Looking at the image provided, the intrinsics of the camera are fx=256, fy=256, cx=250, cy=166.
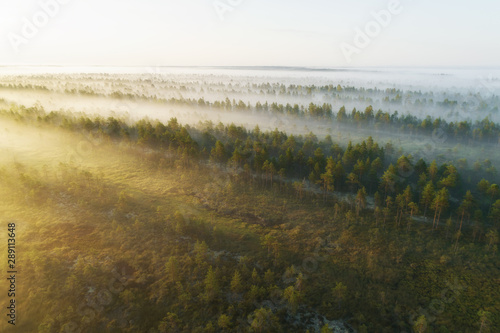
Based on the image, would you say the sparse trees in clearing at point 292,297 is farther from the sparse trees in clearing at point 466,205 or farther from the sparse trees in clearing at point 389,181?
the sparse trees in clearing at point 389,181

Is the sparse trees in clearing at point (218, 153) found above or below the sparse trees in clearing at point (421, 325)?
above

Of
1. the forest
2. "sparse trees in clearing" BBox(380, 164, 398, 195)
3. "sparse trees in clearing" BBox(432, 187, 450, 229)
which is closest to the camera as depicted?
the forest

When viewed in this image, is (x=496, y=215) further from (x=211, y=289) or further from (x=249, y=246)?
(x=211, y=289)

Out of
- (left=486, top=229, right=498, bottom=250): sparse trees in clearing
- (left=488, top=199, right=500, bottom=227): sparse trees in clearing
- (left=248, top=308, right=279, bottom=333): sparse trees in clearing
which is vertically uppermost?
(left=488, top=199, right=500, bottom=227): sparse trees in clearing

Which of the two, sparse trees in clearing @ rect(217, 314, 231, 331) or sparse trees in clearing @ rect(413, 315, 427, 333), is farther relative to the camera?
sparse trees in clearing @ rect(217, 314, 231, 331)

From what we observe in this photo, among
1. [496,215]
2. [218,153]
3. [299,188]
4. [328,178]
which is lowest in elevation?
[299,188]

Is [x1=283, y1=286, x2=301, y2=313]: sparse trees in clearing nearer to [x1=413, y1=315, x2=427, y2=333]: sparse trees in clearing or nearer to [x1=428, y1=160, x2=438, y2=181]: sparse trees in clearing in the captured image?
[x1=413, y1=315, x2=427, y2=333]: sparse trees in clearing

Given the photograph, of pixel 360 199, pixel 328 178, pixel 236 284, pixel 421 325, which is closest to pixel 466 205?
pixel 360 199

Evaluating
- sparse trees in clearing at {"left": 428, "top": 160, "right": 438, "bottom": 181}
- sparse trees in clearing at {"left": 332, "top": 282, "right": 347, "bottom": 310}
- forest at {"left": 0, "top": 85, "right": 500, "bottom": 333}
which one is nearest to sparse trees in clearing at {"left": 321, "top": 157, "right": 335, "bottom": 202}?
forest at {"left": 0, "top": 85, "right": 500, "bottom": 333}

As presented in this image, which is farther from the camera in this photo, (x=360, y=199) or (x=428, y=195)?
(x=360, y=199)

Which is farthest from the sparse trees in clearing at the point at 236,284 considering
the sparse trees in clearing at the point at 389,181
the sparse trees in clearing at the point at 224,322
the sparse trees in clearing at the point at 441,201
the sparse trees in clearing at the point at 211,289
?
the sparse trees in clearing at the point at 389,181

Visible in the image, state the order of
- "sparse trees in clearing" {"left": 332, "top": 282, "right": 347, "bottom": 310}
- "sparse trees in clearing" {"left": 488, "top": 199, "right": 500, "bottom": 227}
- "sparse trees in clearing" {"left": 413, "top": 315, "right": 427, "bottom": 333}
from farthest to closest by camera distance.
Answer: "sparse trees in clearing" {"left": 488, "top": 199, "right": 500, "bottom": 227}, "sparse trees in clearing" {"left": 332, "top": 282, "right": 347, "bottom": 310}, "sparse trees in clearing" {"left": 413, "top": 315, "right": 427, "bottom": 333}

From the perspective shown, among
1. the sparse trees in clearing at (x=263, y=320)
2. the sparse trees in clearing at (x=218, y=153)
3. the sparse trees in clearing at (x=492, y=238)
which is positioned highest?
the sparse trees in clearing at (x=218, y=153)
